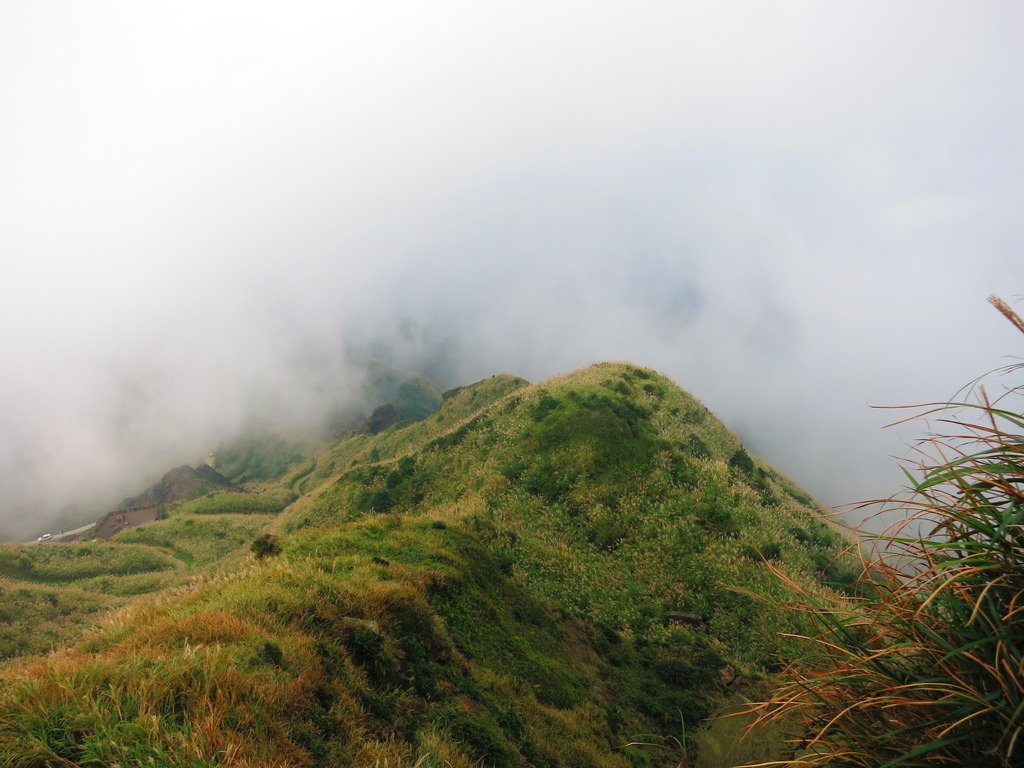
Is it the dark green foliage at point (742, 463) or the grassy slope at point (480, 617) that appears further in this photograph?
the dark green foliage at point (742, 463)

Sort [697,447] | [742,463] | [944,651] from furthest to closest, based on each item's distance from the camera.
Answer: [742,463], [697,447], [944,651]

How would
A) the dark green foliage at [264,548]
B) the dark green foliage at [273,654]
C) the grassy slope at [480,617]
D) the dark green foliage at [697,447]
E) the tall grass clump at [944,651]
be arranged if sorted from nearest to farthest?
1. the tall grass clump at [944,651]
2. the grassy slope at [480,617]
3. the dark green foliage at [273,654]
4. the dark green foliage at [264,548]
5. the dark green foliage at [697,447]

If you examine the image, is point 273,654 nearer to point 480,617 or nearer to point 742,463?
point 480,617

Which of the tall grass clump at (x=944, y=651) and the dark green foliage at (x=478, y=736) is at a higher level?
the tall grass clump at (x=944, y=651)

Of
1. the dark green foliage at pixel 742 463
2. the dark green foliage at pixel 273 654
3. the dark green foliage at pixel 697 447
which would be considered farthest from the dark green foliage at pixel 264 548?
the dark green foliage at pixel 742 463

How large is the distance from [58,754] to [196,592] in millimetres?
5236

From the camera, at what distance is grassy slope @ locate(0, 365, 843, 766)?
555cm

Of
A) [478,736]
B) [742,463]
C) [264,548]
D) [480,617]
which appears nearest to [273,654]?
[478,736]

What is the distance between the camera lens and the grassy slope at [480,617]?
555 cm

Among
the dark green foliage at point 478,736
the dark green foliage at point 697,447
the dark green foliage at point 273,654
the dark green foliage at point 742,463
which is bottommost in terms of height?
the dark green foliage at point 742,463

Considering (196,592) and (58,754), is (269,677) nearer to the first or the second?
(58,754)

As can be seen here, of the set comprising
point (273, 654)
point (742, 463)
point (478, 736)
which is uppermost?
point (273, 654)

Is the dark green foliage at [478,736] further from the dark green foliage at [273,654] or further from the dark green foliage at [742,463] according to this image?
the dark green foliage at [742,463]

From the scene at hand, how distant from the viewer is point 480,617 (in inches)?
517
